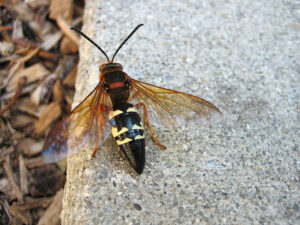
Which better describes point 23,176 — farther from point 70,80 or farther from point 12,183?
point 70,80

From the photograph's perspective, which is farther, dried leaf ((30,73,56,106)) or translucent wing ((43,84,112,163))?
dried leaf ((30,73,56,106))

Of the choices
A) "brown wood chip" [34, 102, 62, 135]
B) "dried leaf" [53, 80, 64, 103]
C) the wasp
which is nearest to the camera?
the wasp

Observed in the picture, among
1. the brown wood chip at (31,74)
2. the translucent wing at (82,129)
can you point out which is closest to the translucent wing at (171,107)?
the translucent wing at (82,129)

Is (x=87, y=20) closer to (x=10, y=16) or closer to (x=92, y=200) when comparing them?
(x=10, y=16)

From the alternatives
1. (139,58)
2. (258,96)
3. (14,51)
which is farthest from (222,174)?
(14,51)

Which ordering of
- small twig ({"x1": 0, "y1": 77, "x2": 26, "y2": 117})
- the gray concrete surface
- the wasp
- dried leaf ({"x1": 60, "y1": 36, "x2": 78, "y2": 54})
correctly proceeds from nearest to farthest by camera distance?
1. the gray concrete surface
2. the wasp
3. small twig ({"x1": 0, "y1": 77, "x2": 26, "y2": 117})
4. dried leaf ({"x1": 60, "y1": 36, "x2": 78, "y2": 54})

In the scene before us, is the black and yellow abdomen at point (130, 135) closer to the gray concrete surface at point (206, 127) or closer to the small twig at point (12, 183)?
the gray concrete surface at point (206, 127)

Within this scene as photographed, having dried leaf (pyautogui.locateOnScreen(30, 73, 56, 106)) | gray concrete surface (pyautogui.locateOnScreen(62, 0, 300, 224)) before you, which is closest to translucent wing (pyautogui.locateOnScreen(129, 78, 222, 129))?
gray concrete surface (pyautogui.locateOnScreen(62, 0, 300, 224))

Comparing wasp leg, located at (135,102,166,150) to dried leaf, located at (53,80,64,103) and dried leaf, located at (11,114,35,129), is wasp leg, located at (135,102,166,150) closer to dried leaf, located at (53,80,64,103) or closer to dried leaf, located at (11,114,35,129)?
dried leaf, located at (53,80,64,103)
